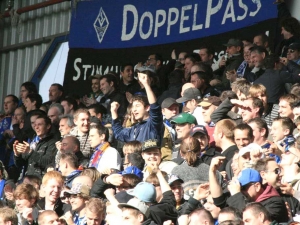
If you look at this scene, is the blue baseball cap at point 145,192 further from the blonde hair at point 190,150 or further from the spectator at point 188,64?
the spectator at point 188,64

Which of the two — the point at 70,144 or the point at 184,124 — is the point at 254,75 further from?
the point at 70,144

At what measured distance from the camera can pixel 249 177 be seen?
31.7 feet

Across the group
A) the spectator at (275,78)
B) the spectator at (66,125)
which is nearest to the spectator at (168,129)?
the spectator at (275,78)

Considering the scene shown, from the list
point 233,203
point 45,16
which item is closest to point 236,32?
point 45,16

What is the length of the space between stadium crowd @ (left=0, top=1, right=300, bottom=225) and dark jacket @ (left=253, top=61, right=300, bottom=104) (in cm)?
1

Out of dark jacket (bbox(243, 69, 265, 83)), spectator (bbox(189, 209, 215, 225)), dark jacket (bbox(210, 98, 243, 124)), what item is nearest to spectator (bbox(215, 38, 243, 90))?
dark jacket (bbox(243, 69, 265, 83))

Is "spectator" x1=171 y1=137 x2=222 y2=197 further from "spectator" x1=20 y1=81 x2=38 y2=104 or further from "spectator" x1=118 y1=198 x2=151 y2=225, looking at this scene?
"spectator" x1=20 y1=81 x2=38 y2=104

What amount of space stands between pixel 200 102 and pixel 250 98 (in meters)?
1.17

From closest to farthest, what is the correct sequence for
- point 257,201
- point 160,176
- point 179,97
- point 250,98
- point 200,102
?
1. point 257,201
2. point 160,176
3. point 250,98
4. point 200,102
5. point 179,97

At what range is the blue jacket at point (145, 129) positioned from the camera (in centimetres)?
1204

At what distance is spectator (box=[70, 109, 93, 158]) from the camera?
13.5 meters

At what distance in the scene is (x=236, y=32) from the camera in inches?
→ 633

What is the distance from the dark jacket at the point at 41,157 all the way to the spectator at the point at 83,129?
19.2 inches

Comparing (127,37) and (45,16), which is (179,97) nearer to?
(127,37)
